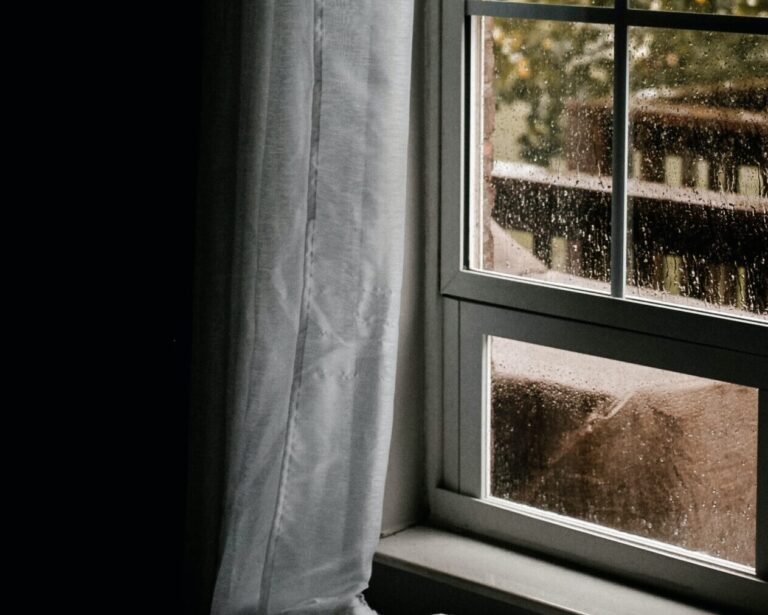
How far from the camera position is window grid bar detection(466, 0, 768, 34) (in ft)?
4.48

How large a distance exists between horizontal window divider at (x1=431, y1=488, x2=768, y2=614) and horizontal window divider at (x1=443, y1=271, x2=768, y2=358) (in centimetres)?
30

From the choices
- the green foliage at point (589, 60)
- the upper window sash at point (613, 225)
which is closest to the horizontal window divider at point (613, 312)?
the upper window sash at point (613, 225)

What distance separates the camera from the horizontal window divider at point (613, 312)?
1.41 meters

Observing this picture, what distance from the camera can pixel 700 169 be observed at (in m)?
1.43

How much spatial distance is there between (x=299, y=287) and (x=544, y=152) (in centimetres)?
44

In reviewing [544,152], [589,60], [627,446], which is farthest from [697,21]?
[627,446]

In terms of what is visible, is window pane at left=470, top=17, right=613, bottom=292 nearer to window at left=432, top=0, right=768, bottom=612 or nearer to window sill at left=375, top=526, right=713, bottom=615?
window at left=432, top=0, right=768, bottom=612

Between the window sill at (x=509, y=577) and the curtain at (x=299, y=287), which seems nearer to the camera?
the curtain at (x=299, y=287)

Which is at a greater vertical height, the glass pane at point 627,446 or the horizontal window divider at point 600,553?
the glass pane at point 627,446

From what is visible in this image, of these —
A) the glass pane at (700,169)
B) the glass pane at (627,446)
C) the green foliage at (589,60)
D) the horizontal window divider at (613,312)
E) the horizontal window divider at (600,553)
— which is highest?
the green foliage at (589,60)

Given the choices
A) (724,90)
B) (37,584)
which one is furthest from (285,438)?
(724,90)

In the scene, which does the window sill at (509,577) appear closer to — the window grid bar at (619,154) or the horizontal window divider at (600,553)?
the horizontal window divider at (600,553)

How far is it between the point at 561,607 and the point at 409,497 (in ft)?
1.19

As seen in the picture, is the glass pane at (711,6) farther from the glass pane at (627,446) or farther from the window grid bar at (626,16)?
the glass pane at (627,446)
